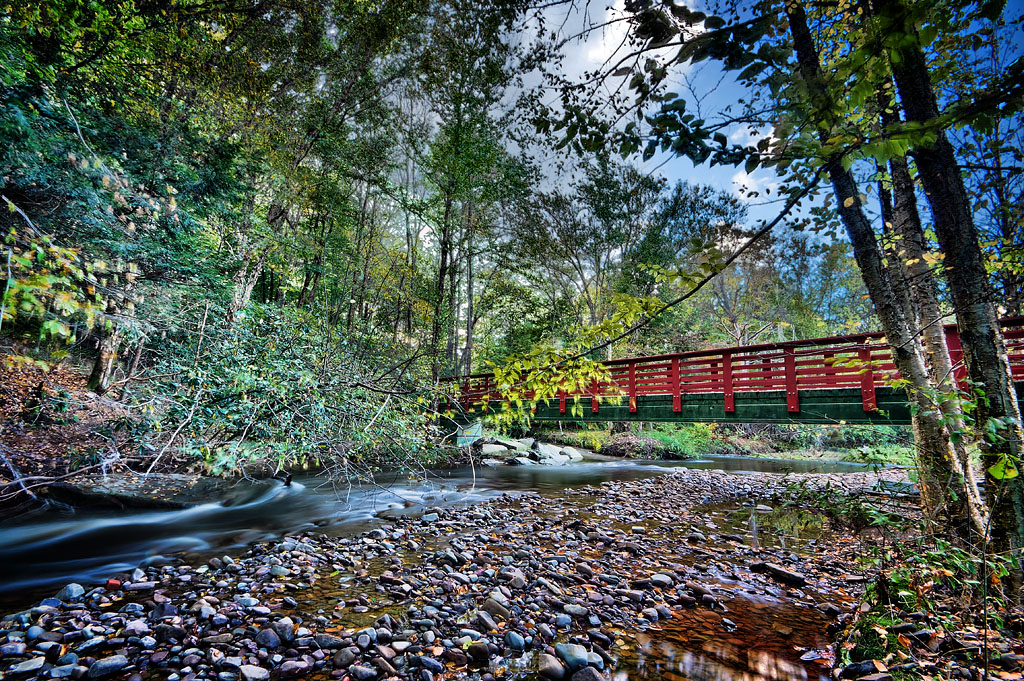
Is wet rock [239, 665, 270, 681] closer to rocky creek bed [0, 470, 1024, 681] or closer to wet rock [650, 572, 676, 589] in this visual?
rocky creek bed [0, 470, 1024, 681]

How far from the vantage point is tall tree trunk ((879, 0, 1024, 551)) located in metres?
2.58

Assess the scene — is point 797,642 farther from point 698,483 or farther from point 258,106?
point 258,106

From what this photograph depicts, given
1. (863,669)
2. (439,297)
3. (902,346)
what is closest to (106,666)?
(863,669)

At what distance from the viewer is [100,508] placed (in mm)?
6148

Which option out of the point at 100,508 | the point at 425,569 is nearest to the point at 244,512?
the point at 100,508

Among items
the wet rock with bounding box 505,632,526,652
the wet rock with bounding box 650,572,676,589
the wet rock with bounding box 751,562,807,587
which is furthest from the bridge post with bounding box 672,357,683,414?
the wet rock with bounding box 505,632,526,652

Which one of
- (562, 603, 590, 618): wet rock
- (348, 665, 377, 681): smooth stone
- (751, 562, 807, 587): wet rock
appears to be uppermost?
(348, 665, 377, 681): smooth stone

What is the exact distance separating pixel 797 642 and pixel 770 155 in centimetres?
364

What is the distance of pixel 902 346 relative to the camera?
10.5 feet

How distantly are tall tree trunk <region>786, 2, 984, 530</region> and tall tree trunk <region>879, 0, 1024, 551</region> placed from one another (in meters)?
0.42

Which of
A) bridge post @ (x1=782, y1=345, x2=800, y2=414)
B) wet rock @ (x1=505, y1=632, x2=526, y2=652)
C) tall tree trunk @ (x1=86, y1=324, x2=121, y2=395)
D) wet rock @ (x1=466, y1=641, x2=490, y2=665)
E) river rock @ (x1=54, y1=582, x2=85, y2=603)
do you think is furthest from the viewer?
tall tree trunk @ (x1=86, y1=324, x2=121, y2=395)

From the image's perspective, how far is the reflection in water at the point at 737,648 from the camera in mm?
2732

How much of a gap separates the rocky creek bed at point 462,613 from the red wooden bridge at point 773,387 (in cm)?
213

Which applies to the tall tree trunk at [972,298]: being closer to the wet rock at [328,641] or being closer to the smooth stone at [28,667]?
the wet rock at [328,641]
